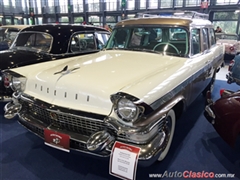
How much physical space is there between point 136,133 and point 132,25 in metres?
2.10

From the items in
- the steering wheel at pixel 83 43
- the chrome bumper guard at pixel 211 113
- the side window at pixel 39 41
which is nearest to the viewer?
the chrome bumper guard at pixel 211 113

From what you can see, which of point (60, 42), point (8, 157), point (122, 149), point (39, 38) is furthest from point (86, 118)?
point (39, 38)

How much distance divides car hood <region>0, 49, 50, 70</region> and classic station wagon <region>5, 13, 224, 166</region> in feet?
3.06

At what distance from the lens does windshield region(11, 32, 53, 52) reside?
385cm

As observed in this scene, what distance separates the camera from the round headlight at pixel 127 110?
5.36ft

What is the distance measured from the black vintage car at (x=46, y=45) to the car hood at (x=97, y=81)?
1.25 meters

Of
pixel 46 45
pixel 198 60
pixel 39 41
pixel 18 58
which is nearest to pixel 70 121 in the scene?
pixel 198 60

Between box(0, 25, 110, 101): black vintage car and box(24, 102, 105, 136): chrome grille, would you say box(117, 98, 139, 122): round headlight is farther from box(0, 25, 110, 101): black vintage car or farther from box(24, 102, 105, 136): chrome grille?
box(0, 25, 110, 101): black vintage car

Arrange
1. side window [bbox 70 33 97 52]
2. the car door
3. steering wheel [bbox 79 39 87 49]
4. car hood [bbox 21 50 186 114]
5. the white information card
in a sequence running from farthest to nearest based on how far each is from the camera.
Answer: steering wheel [bbox 79 39 87 49]
side window [bbox 70 33 97 52]
the car door
car hood [bbox 21 50 186 114]
the white information card

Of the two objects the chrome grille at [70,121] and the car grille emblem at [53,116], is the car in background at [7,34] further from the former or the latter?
the car grille emblem at [53,116]

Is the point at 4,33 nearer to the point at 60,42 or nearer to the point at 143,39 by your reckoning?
the point at 60,42

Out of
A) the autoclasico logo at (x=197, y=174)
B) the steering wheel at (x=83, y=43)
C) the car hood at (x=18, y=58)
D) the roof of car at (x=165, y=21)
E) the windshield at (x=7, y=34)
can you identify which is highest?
the roof of car at (x=165, y=21)

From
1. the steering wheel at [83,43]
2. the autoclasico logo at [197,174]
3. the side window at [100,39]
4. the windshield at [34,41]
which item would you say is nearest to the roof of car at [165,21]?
the steering wheel at [83,43]

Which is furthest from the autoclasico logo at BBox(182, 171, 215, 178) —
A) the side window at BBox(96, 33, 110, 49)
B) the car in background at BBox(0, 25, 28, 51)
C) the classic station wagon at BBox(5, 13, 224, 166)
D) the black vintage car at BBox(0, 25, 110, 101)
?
the car in background at BBox(0, 25, 28, 51)
